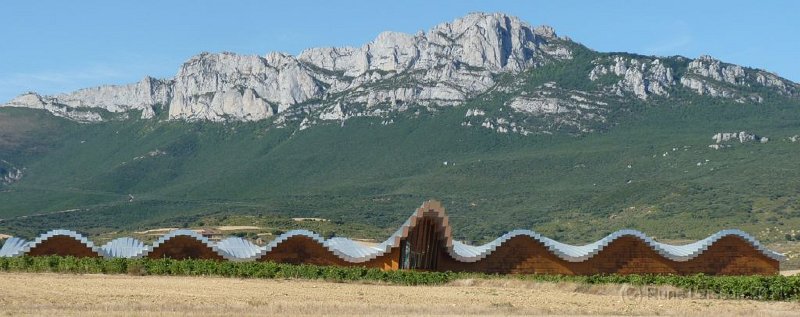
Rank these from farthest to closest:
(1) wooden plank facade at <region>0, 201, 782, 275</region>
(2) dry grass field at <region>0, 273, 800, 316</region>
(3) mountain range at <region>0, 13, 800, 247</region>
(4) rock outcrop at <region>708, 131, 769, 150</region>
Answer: (4) rock outcrop at <region>708, 131, 769, 150</region> < (3) mountain range at <region>0, 13, 800, 247</region> < (1) wooden plank facade at <region>0, 201, 782, 275</region> < (2) dry grass field at <region>0, 273, 800, 316</region>

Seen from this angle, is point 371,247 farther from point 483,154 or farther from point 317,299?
point 483,154

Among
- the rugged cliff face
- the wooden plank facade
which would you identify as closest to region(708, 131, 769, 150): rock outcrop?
the rugged cliff face

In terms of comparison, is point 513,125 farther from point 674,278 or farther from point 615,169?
point 674,278

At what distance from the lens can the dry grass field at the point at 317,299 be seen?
27.1m

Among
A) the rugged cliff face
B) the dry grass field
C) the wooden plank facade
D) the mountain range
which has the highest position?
the rugged cliff face

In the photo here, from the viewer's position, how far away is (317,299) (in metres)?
31.4

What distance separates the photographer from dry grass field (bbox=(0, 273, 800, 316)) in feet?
89.0

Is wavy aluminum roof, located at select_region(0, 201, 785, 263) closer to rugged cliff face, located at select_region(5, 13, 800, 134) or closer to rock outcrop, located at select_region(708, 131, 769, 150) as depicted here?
rock outcrop, located at select_region(708, 131, 769, 150)

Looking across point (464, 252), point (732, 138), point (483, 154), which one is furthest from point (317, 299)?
point (483, 154)

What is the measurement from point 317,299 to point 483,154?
394 feet

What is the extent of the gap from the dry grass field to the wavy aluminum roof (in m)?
4.50

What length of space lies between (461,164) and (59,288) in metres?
110

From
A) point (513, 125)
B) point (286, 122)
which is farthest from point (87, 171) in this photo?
point (513, 125)

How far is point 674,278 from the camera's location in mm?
41062
